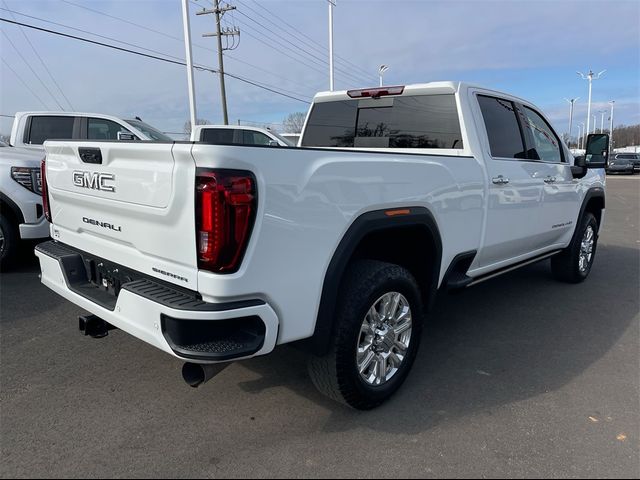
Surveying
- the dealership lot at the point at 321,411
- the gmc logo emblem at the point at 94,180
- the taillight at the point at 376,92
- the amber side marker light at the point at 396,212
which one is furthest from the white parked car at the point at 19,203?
the amber side marker light at the point at 396,212

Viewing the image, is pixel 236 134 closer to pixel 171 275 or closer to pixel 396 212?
pixel 396 212

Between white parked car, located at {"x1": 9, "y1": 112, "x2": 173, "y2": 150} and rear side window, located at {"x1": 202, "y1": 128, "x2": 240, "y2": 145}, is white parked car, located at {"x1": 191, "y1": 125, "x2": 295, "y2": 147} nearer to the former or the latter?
rear side window, located at {"x1": 202, "y1": 128, "x2": 240, "y2": 145}

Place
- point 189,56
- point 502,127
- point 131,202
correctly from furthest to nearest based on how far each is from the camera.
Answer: point 189,56
point 502,127
point 131,202

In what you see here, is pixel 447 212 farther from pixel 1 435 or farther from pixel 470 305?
pixel 1 435

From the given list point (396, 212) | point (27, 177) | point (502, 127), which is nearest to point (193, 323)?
point (396, 212)

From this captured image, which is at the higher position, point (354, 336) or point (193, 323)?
point (193, 323)

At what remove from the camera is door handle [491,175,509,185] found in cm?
376

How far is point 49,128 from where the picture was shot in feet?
25.6

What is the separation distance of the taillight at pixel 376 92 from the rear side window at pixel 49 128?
5438 mm

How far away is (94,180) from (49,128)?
6037 mm

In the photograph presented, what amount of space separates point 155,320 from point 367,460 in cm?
127

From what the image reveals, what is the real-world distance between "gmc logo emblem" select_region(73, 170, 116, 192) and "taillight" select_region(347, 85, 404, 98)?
2473mm

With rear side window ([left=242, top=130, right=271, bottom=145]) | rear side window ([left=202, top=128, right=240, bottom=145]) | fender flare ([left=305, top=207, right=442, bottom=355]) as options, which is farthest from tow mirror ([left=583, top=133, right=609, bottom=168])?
rear side window ([left=202, top=128, right=240, bottom=145])

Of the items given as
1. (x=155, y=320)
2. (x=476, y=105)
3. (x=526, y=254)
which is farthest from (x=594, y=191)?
(x=155, y=320)
